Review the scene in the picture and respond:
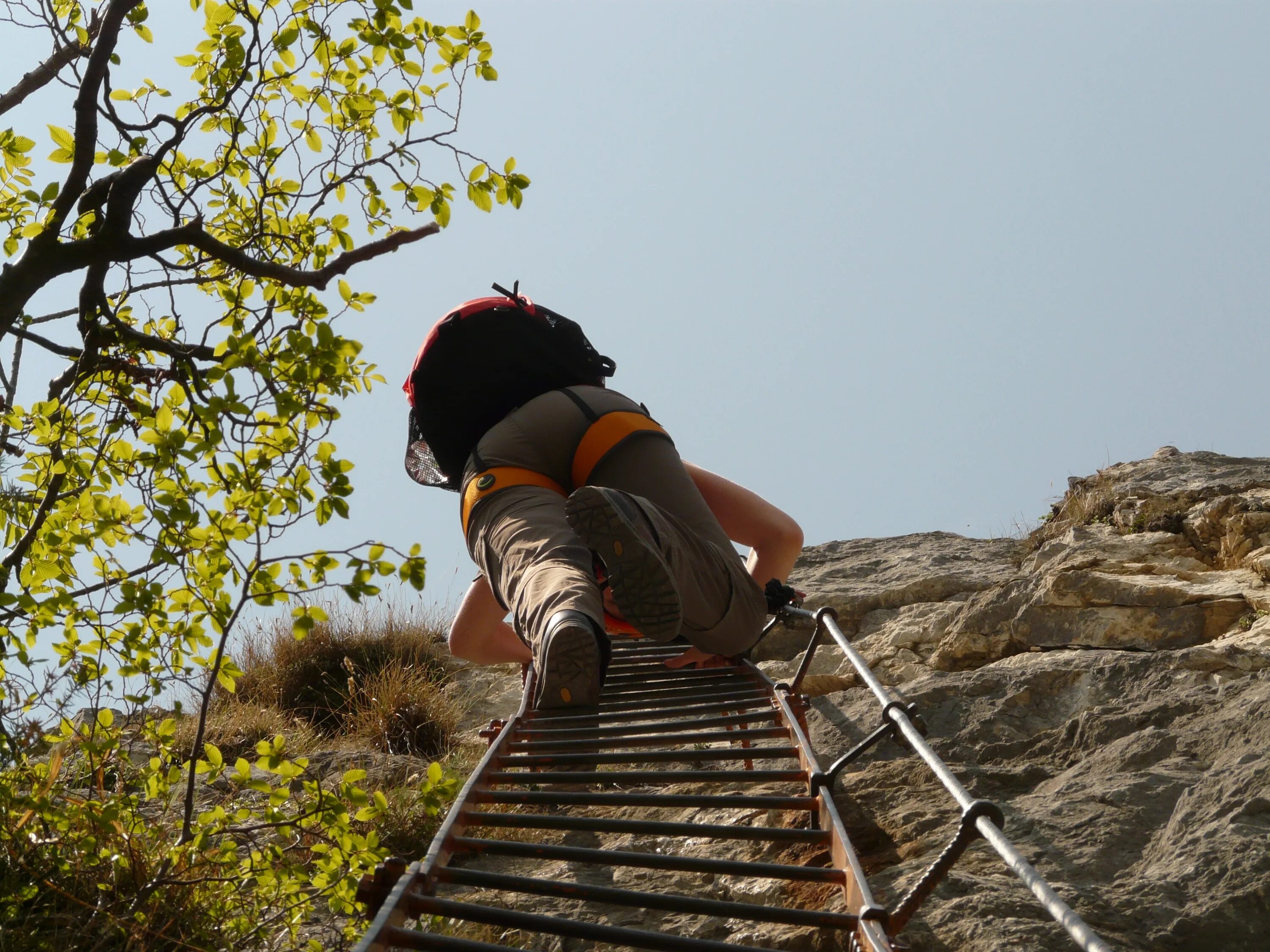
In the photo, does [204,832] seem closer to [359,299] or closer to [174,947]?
[174,947]

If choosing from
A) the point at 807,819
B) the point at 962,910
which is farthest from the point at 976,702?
the point at 962,910

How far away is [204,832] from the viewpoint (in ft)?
9.09

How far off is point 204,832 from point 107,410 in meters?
1.26

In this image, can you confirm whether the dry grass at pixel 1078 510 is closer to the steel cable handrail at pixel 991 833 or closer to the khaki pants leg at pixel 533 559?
the steel cable handrail at pixel 991 833

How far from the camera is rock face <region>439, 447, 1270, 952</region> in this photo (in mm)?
Result: 2287

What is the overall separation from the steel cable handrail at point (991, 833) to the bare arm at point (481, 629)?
140 centimetres

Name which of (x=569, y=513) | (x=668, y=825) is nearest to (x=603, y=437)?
(x=569, y=513)

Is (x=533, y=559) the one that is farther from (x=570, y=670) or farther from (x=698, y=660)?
(x=698, y=660)

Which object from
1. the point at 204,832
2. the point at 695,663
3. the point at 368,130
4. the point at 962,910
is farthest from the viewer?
the point at 695,663

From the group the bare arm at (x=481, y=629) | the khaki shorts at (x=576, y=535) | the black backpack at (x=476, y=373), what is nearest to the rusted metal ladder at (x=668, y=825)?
the khaki shorts at (x=576, y=535)

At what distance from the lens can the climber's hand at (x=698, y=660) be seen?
3932 mm

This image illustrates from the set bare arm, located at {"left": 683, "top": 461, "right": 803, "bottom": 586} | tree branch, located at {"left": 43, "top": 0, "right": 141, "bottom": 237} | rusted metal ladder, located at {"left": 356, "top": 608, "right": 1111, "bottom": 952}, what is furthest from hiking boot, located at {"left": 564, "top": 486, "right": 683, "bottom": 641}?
tree branch, located at {"left": 43, "top": 0, "right": 141, "bottom": 237}

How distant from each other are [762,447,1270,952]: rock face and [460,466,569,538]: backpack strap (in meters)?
1.37

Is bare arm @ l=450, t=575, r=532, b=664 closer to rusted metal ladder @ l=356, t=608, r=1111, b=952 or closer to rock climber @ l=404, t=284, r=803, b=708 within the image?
rock climber @ l=404, t=284, r=803, b=708
